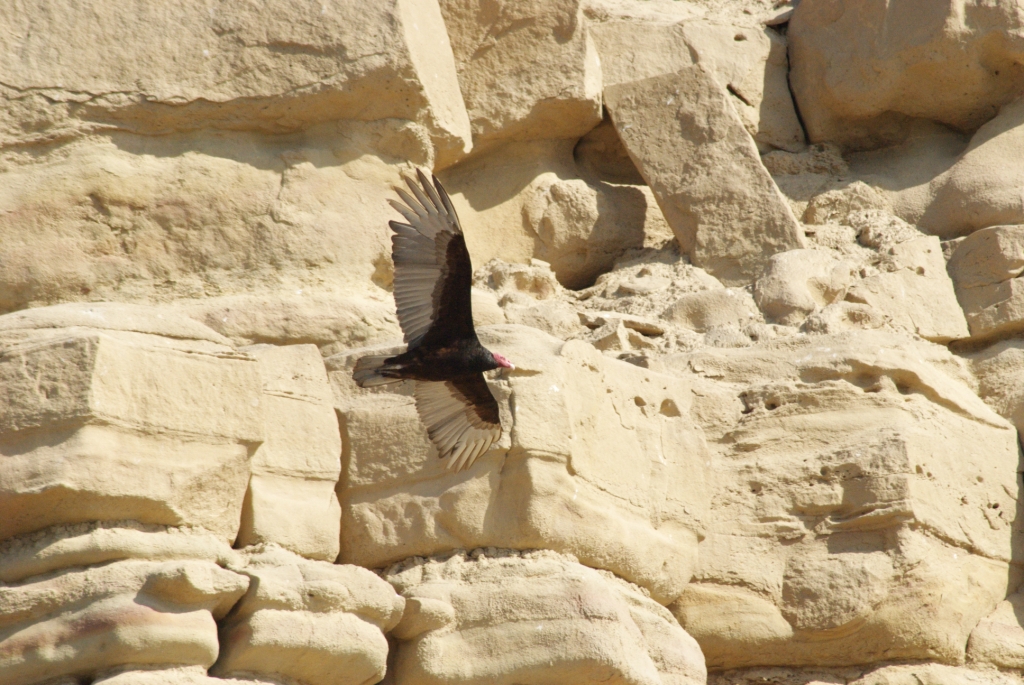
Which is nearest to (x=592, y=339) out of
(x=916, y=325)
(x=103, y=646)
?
(x=916, y=325)

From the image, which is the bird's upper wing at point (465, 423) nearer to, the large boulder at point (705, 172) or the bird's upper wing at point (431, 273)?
the bird's upper wing at point (431, 273)

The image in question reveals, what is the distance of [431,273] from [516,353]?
1.70 feet

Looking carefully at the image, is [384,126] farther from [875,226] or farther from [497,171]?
[875,226]

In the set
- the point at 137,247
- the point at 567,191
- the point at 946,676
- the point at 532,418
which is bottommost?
the point at 946,676

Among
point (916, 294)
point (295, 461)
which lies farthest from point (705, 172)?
point (295, 461)

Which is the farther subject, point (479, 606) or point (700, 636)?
point (700, 636)

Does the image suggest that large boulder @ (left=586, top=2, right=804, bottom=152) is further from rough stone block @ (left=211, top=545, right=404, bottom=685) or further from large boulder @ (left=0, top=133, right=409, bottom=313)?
rough stone block @ (left=211, top=545, right=404, bottom=685)

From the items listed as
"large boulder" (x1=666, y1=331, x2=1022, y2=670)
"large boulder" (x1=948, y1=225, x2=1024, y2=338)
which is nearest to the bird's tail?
"large boulder" (x1=666, y1=331, x2=1022, y2=670)

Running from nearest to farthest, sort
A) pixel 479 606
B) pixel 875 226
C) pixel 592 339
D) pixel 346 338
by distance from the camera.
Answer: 1. pixel 479 606
2. pixel 346 338
3. pixel 592 339
4. pixel 875 226

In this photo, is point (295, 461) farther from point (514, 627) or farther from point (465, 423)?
point (514, 627)

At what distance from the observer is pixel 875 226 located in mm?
8289

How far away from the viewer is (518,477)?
6.13 m

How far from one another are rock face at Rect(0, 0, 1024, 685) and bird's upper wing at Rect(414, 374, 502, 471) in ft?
0.35

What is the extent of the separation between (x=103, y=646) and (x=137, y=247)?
2.01m
